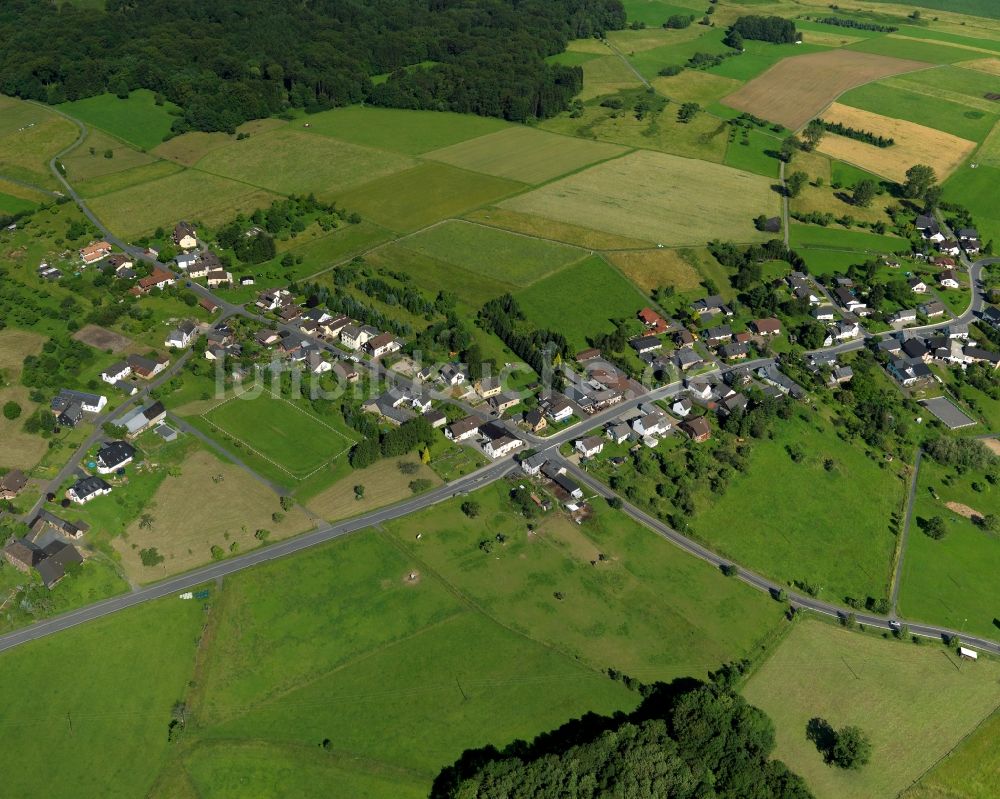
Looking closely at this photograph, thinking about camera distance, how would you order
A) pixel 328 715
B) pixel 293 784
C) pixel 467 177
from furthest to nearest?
pixel 467 177 → pixel 328 715 → pixel 293 784

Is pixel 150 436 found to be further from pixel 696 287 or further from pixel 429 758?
pixel 696 287

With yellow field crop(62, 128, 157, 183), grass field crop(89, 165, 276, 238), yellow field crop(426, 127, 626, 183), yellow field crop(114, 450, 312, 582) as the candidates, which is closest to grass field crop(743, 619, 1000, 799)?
yellow field crop(114, 450, 312, 582)

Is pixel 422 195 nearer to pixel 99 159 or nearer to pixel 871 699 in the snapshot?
pixel 99 159

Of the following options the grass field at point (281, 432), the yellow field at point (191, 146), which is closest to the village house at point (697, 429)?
the grass field at point (281, 432)

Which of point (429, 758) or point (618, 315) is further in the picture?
point (618, 315)

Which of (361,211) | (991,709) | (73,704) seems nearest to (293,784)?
(73,704)

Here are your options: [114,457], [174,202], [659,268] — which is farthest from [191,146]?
[659,268]
